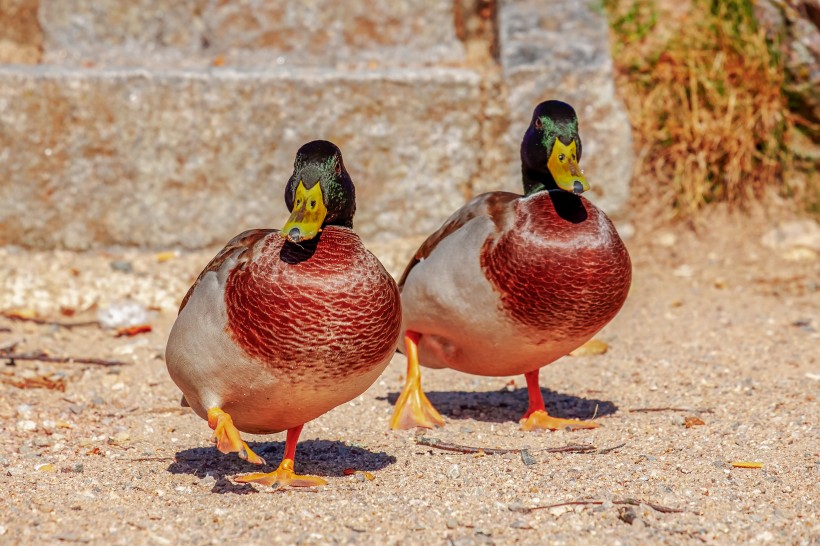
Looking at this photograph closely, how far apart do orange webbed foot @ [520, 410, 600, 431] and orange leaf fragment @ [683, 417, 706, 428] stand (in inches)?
14.4

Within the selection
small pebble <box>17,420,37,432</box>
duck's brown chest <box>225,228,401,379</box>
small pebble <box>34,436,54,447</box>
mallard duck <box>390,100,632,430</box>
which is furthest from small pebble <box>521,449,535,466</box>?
small pebble <box>17,420,37,432</box>

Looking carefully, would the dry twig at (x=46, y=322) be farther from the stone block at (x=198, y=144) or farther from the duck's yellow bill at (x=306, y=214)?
the duck's yellow bill at (x=306, y=214)

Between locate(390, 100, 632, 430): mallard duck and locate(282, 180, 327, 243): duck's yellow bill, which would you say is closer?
locate(282, 180, 327, 243): duck's yellow bill

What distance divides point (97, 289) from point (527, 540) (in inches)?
164

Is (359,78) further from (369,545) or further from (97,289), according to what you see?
(369,545)

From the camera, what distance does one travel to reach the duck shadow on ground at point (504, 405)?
5031mm

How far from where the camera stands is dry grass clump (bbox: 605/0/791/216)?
7.58 metres

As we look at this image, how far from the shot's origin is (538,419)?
4754 millimetres

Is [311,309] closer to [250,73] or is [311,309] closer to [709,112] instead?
[250,73]

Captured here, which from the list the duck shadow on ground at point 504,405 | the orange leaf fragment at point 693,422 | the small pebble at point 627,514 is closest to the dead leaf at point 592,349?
the duck shadow on ground at point 504,405

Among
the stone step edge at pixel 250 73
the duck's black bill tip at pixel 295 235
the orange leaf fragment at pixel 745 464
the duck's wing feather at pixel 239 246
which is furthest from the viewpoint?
the stone step edge at pixel 250 73

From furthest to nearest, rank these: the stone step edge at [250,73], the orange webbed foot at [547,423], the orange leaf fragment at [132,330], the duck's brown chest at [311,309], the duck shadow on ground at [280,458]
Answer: the stone step edge at [250,73] < the orange leaf fragment at [132,330] < the orange webbed foot at [547,423] < the duck shadow on ground at [280,458] < the duck's brown chest at [311,309]

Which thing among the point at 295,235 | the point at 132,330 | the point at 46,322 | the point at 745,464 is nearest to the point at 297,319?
the point at 295,235

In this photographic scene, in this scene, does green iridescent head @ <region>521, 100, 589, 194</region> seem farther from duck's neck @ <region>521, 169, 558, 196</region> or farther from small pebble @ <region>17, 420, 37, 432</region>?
small pebble @ <region>17, 420, 37, 432</region>
